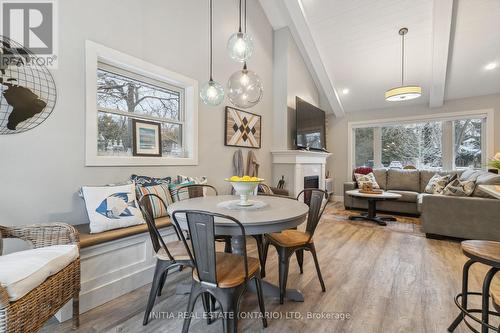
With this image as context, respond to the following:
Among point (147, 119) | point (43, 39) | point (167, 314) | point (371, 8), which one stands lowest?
point (167, 314)

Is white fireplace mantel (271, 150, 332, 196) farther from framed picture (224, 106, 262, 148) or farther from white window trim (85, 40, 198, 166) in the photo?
white window trim (85, 40, 198, 166)

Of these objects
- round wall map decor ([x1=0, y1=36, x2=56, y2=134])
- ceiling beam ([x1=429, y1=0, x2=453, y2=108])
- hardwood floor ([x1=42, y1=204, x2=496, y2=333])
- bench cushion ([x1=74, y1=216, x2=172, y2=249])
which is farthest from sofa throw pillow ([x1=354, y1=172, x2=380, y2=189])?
round wall map decor ([x1=0, y1=36, x2=56, y2=134])

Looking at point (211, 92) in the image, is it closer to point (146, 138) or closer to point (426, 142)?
point (146, 138)

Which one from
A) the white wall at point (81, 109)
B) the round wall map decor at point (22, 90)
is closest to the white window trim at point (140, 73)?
the white wall at point (81, 109)

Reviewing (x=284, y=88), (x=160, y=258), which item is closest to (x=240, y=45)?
(x=160, y=258)

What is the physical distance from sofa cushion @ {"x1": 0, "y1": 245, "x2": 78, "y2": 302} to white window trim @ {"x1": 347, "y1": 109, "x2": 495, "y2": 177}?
6.47 metres

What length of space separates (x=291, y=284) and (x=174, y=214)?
4.59 feet

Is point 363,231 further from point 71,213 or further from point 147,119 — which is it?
point 71,213

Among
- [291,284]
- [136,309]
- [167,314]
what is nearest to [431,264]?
[291,284]

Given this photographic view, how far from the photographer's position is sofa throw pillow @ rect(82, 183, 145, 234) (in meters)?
1.97

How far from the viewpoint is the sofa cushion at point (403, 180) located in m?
5.41

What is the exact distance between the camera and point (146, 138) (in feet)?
9.23

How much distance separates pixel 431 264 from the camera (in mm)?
2684

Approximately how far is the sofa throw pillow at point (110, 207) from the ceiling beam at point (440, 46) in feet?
16.0
